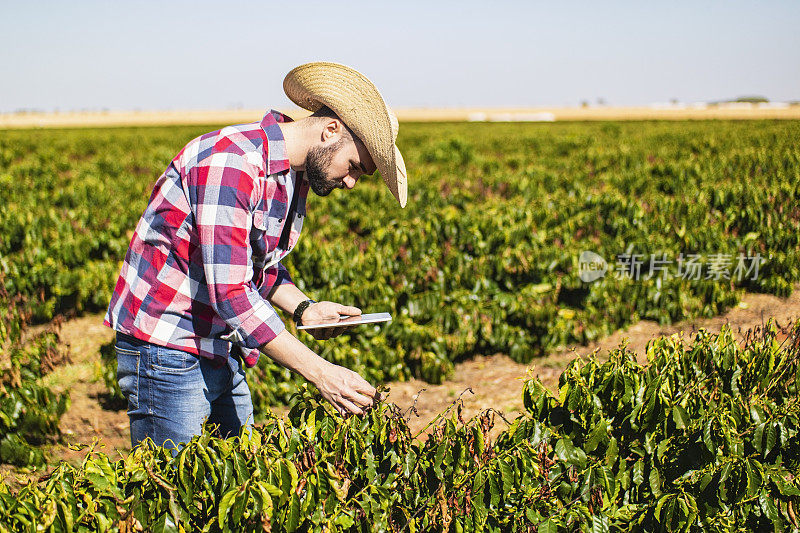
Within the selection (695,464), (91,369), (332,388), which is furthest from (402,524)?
(91,369)

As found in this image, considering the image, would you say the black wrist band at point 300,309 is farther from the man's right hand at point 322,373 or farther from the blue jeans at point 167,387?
the man's right hand at point 322,373

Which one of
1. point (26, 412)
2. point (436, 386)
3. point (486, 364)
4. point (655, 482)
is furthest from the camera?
point (486, 364)

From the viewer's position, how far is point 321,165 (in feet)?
6.88

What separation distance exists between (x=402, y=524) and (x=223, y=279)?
1340 millimetres

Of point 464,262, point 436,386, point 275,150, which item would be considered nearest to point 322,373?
point 275,150

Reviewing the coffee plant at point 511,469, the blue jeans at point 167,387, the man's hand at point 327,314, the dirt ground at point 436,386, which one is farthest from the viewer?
the dirt ground at point 436,386

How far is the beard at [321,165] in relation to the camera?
2084mm

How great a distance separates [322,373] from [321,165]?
71 cm

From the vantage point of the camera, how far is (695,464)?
2863 mm

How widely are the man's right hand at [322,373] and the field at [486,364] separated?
0.35 metres

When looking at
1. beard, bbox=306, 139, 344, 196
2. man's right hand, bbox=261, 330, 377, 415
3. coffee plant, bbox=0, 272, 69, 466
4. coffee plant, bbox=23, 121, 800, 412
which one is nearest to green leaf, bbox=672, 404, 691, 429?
man's right hand, bbox=261, 330, 377, 415

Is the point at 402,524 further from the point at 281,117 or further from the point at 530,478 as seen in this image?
the point at 281,117

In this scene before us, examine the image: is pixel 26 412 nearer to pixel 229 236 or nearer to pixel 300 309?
pixel 300 309

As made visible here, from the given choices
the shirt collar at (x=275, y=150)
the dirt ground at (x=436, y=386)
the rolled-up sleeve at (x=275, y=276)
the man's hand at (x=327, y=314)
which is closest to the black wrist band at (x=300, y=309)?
the man's hand at (x=327, y=314)
